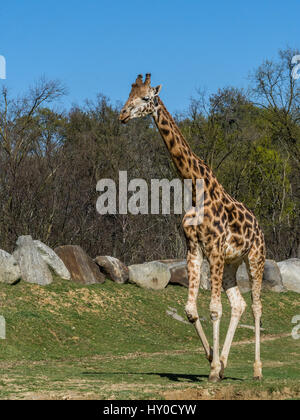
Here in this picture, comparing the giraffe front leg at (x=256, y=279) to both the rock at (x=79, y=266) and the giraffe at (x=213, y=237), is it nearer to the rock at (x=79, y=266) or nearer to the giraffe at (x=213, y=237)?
the giraffe at (x=213, y=237)

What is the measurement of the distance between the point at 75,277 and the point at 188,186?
461 inches

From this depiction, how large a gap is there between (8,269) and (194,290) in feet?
34.6

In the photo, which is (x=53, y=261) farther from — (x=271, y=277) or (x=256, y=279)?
(x=256, y=279)

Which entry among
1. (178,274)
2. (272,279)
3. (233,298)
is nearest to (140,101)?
(233,298)

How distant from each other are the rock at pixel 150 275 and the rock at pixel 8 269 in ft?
15.8

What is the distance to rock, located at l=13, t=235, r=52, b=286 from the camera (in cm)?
2058

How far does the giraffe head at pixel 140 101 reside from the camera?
1078cm

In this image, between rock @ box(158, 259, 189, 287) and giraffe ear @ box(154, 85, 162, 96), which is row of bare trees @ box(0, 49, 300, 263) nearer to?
rock @ box(158, 259, 189, 287)

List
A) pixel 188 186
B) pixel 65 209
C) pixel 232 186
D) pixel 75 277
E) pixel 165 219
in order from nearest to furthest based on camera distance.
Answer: pixel 188 186 → pixel 75 277 → pixel 65 209 → pixel 165 219 → pixel 232 186

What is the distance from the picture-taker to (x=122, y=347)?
1702 cm

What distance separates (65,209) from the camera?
27.5 meters

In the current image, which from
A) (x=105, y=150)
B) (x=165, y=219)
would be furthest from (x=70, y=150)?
(x=165, y=219)

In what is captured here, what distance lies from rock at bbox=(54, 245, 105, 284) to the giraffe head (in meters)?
12.0
